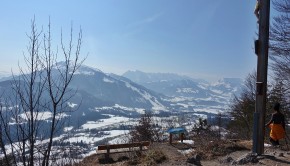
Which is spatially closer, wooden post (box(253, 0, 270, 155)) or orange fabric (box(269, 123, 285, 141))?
wooden post (box(253, 0, 270, 155))

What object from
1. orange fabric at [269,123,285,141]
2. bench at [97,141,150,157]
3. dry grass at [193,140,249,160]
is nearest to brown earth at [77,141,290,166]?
dry grass at [193,140,249,160]

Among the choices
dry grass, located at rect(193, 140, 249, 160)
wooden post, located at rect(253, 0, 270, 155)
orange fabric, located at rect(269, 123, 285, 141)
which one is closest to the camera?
wooden post, located at rect(253, 0, 270, 155)

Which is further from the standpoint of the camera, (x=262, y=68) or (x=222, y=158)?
(x=222, y=158)

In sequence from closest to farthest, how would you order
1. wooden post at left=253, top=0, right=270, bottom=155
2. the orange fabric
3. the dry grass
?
wooden post at left=253, top=0, right=270, bottom=155 < the orange fabric < the dry grass

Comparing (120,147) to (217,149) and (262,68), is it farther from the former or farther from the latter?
(262,68)

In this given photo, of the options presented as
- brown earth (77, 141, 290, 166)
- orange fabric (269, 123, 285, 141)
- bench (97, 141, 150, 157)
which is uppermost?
orange fabric (269, 123, 285, 141)

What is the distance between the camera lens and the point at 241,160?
32.6 ft

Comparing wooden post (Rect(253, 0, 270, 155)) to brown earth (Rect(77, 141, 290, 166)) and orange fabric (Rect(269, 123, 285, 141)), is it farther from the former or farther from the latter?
orange fabric (Rect(269, 123, 285, 141))

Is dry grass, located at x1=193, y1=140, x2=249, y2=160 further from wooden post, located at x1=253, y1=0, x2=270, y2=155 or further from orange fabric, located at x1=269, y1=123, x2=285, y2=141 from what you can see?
wooden post, located at x1=253, y1=0, x2=270, y2=155

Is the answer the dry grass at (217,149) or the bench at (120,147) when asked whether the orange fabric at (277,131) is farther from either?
the bench at (120,147)

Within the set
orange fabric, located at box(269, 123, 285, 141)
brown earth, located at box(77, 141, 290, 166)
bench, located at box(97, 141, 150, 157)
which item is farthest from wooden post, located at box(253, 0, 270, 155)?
bench, located at box(97, 141, 150, 157)

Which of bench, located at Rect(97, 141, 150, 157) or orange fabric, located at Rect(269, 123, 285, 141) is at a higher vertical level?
orange fabric, located at Rect(269, 123, 285, 141)

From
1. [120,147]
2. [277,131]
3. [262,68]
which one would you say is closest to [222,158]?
[277,131]

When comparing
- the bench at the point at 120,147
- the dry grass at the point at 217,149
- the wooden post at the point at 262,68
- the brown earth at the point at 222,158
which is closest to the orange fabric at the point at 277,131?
the brown earth at the point at 222,158
